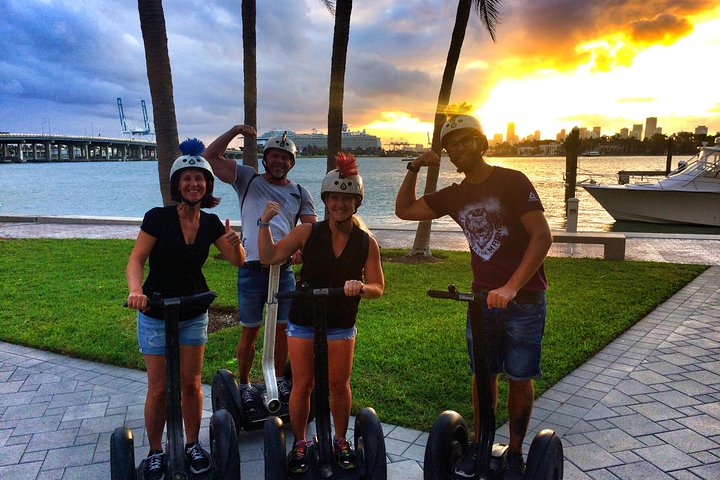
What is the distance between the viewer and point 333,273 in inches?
123

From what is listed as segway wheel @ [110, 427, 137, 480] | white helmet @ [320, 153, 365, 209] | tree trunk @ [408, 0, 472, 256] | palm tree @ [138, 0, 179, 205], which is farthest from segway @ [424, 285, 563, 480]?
tree trunk @ [408, 0, 472, 256]

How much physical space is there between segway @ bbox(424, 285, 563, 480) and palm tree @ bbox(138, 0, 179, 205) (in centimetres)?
464

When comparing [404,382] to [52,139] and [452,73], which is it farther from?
[52,139]

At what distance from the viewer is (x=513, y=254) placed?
2.86m

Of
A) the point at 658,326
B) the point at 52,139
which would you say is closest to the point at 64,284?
the point at 658,326

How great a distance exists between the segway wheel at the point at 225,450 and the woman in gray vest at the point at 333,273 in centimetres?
33

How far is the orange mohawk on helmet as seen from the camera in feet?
9.94

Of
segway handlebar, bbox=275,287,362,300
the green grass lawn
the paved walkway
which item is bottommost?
the paved walkway

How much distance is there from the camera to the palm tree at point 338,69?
29.0ft

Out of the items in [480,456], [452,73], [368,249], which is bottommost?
[480,456]

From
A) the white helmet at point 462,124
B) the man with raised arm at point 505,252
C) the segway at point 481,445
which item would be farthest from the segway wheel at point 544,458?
the white helmet at point 462,124

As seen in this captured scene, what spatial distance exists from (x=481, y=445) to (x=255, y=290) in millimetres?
1996

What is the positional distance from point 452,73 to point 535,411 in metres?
8.11

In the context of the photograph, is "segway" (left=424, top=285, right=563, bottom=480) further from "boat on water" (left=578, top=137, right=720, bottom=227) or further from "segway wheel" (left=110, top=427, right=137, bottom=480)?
"boat on water" (left=578, top=137, right=720, bottom=227)
